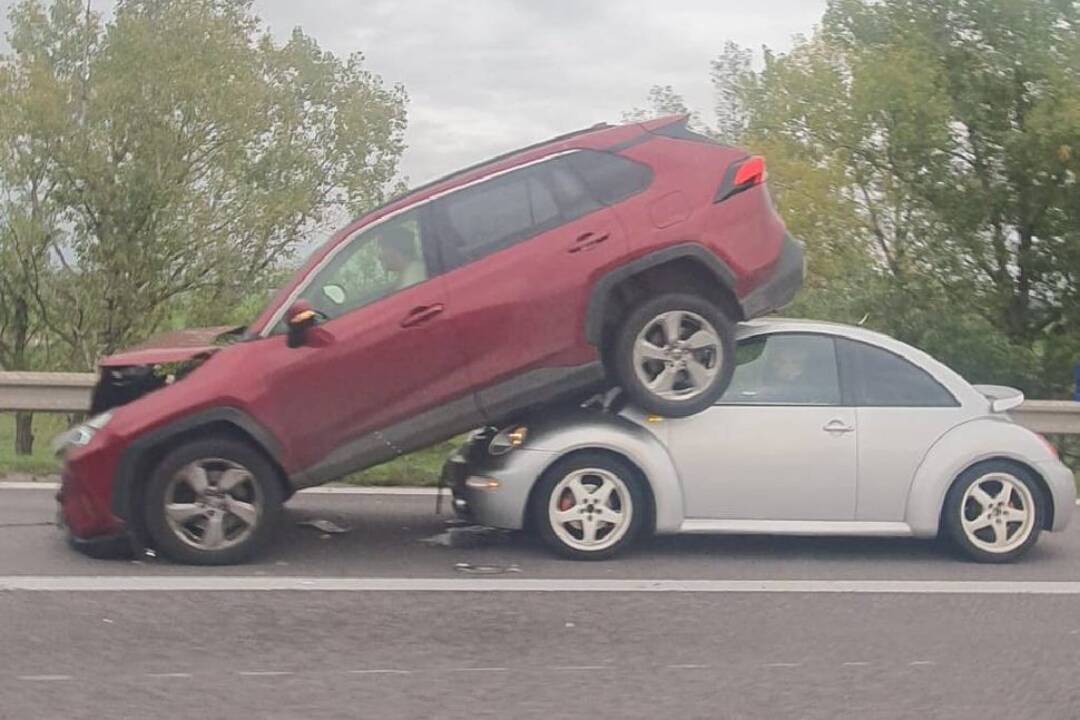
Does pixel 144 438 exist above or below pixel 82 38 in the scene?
below

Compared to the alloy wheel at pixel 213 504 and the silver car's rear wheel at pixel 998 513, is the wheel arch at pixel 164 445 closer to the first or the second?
the alloy wheel at pixel 213 504

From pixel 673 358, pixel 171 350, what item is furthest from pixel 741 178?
pixel 171 350

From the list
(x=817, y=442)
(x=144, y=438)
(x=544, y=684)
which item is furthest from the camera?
(x=817, y=442)

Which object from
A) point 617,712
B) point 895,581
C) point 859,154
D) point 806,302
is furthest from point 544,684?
point 859,154

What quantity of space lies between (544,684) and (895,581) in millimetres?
2791

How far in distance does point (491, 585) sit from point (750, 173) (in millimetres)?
2782

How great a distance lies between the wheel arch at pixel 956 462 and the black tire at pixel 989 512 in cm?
3

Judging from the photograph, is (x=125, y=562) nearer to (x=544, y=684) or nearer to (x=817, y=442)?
(x=544, y=684)

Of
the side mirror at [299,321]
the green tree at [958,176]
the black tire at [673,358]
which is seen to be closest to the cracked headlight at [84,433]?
the side mirror at [299,321]

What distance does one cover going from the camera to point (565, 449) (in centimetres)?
783

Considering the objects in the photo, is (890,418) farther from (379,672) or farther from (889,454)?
(379,672)

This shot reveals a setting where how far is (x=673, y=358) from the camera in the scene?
796cm

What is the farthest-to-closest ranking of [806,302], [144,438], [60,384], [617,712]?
[806,302] → [60,384] → [144,438] → [617,712]

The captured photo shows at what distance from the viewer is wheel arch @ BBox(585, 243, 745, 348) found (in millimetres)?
7770
